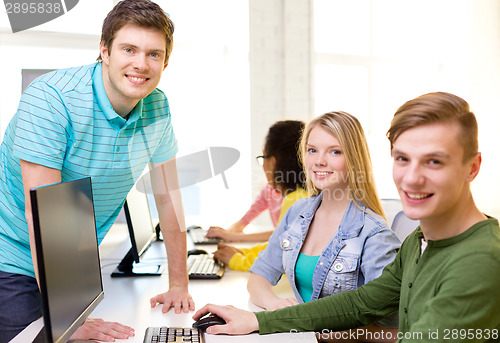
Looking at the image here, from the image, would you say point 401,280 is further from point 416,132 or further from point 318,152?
point 318,152

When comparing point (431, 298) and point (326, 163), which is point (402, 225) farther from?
point (431, 298)

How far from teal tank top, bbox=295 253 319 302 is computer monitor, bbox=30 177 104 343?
633 mm

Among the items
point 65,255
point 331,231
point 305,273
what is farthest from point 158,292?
point 65,255

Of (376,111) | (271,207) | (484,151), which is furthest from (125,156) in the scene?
(484,151)

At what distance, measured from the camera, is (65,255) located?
92 cm

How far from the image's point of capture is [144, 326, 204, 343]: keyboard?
108 cm

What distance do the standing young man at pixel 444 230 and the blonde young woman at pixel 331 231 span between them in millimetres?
327

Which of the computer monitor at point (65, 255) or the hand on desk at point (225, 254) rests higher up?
the computer monitor at point (65, 255)

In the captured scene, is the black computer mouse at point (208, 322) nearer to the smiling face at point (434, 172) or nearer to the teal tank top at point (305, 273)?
the teal tank top at point (305, 273)

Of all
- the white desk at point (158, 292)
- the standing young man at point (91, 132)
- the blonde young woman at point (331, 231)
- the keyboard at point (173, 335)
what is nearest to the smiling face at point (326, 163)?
the blonde young woman at point (331, 231)

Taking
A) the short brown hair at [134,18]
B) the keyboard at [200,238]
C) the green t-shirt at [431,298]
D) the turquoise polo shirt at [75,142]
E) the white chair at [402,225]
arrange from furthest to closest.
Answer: the keyboard at [200,238] < the white chair at [402,225] < the short brown hair at [134,18] < the turquoise polo shirt at [75,142] < the green t-shirt at [431,298]

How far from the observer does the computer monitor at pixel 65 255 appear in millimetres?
819

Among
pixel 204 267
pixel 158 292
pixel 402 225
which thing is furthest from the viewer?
pixel 204 267

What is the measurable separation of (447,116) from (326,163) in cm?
64
